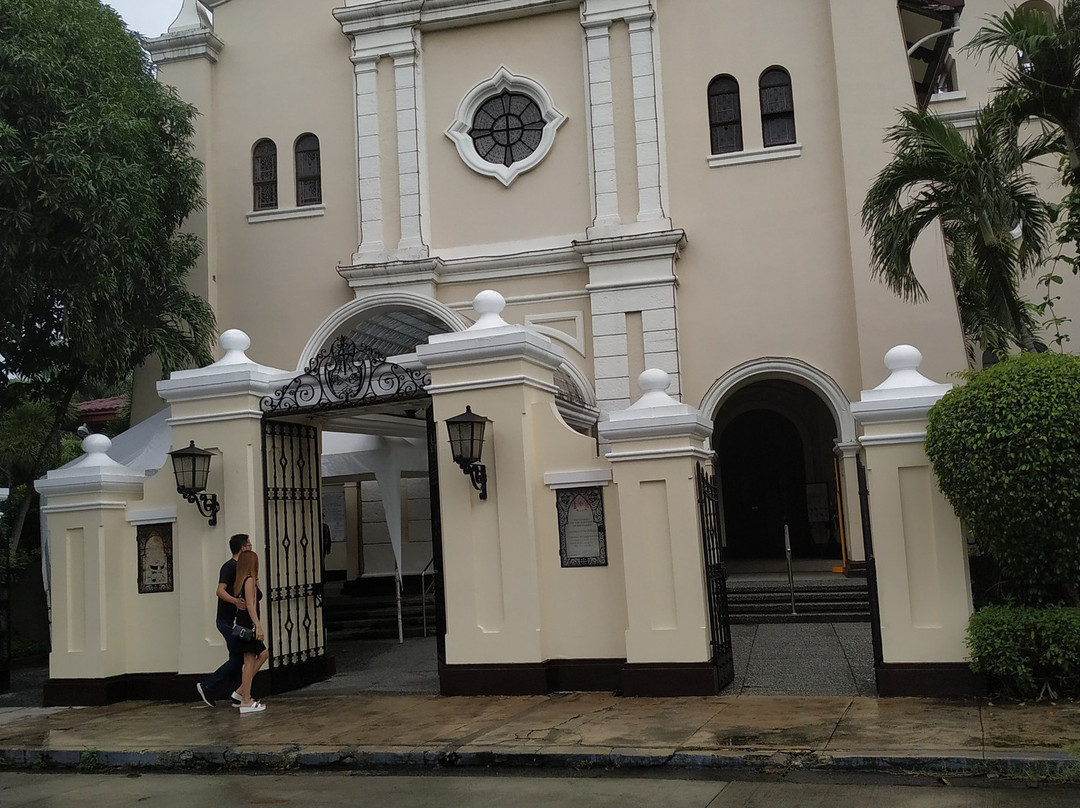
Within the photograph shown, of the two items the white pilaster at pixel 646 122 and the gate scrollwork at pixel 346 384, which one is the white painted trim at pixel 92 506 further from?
the white pilaster at pixel 646 122

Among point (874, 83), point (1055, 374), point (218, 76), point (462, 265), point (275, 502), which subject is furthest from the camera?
point (218, 76)

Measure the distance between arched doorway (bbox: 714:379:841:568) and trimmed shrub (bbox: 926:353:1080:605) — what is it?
12.6 m

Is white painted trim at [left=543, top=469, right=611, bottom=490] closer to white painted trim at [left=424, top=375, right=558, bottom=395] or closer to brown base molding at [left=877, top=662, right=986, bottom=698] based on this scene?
white painted trim at [left=424, top=375, right=558, bottom=395]

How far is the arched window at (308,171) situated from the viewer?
734 inches

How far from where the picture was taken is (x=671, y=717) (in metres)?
8.38

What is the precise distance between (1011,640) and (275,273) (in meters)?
13.5

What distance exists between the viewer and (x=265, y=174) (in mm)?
18938

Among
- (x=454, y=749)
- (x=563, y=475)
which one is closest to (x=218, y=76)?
(x=563, y=475)

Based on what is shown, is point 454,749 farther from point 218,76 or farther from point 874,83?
point 218,76

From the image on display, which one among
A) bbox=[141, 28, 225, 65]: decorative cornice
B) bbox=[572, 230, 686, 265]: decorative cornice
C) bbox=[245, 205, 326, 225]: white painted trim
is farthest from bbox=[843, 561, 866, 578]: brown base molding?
bbox=[141, 28, 225, 65]: decorative cornice

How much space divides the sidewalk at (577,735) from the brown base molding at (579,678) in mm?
173

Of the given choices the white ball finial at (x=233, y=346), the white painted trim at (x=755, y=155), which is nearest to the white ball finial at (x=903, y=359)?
the white ball finial at (x=233, y=346)

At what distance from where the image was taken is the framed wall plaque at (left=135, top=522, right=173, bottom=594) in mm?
11109

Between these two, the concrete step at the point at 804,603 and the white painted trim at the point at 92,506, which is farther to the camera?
the concrete step at the point at 804,603
